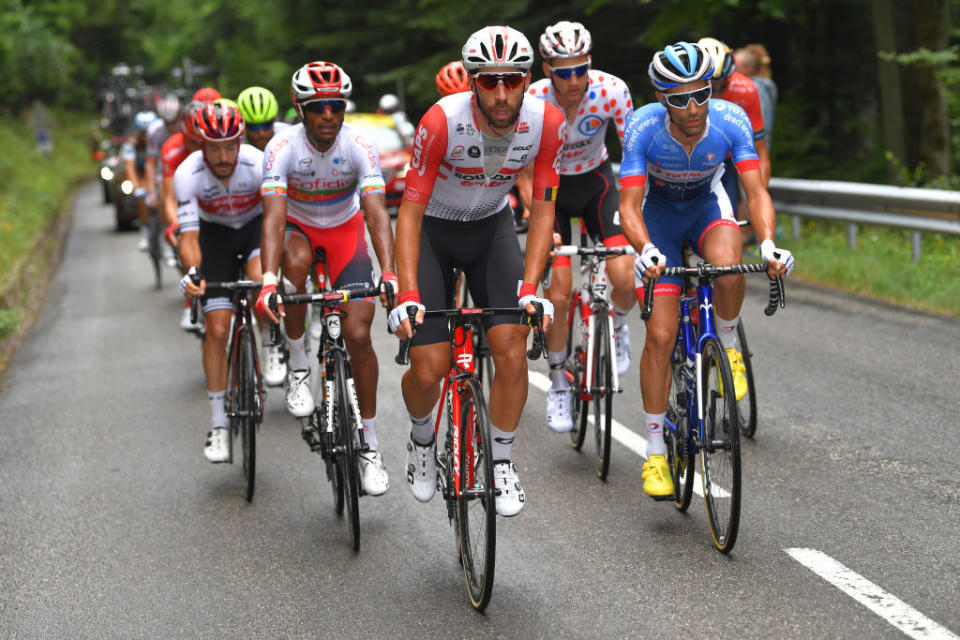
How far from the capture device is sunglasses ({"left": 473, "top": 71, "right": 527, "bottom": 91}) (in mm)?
5184

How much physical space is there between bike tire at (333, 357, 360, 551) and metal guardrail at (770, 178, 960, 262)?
24.7 ft

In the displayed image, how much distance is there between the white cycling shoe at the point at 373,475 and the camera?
6176mm

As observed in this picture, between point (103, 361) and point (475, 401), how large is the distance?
25.2 feet

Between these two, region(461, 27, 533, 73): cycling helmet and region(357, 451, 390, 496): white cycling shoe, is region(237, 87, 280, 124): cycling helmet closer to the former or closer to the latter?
region(357, 451, 390, 496): white cycling shoe

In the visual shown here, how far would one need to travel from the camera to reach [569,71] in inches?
281

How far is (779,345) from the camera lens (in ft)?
33.3

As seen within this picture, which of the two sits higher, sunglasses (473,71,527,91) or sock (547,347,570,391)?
sunglasses (473,71,527,91)

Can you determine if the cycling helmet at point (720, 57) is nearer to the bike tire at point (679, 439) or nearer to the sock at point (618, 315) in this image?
the sock at point (618, 315)

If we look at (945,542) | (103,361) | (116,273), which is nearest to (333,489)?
(945,542)

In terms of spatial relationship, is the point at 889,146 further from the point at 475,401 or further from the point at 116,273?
the point at 475,401

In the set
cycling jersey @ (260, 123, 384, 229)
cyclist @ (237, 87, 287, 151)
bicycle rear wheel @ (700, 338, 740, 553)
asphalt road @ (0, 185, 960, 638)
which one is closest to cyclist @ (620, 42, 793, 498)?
bicycle rear wheel @ (700, 338, 740, 553)

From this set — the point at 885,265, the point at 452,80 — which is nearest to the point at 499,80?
the point at 452,80

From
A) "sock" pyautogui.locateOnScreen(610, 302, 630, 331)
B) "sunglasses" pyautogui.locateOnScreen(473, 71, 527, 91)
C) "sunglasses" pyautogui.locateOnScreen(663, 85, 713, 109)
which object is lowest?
"sock" pyautogui.locateOnScreen(610, 302, 630, 331)

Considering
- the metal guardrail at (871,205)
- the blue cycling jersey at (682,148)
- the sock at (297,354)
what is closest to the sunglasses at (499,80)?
the blue cycling jersey at (682,148)
